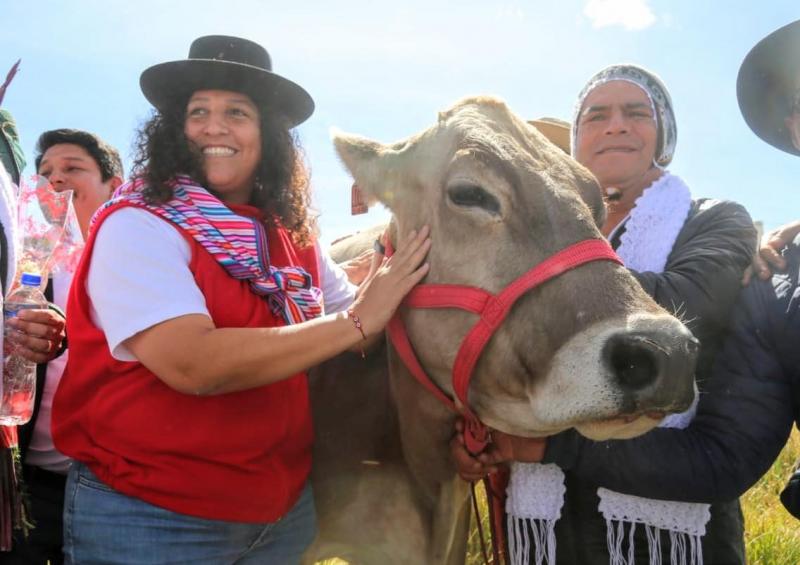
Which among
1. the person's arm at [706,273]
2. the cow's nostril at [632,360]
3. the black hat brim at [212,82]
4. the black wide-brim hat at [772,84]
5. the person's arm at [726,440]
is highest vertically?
Answer: the black wide-brim hat at [772,84]

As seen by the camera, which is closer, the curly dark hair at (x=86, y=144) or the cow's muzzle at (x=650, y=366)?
the cow's muzzle at (x=650, y=366)

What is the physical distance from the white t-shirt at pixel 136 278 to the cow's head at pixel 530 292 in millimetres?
972

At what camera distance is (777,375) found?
118 inches

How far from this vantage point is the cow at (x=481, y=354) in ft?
7.61

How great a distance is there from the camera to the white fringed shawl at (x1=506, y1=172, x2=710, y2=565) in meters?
3.16

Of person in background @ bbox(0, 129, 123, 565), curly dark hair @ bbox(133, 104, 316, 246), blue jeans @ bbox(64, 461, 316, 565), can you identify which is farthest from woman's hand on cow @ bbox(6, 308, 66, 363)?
curly dark hair @ bbox(133, 104, 316, 246)

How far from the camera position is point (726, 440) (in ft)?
9.79

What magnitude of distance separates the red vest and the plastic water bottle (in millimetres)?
215

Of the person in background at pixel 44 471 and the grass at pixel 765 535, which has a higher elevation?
the person in background at pixel 44 471

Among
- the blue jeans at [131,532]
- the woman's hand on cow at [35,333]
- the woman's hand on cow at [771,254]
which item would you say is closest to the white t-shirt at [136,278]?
the woman's hand on cow at [35,333]

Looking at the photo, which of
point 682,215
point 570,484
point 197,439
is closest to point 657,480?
point 570,484

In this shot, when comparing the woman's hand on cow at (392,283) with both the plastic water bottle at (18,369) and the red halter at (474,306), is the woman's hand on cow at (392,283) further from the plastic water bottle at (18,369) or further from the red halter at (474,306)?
the plastic water bottle at (18,369)

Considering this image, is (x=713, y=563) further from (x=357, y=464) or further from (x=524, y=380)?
(x=357, y=464)

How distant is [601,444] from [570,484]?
47 cm
